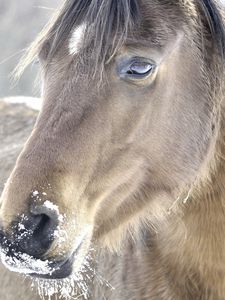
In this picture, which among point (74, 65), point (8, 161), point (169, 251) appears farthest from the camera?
point (8, 161)

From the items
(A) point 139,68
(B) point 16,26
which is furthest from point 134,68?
(B) point 16,26

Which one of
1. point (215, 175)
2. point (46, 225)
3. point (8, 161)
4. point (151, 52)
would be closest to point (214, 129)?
point (215, 175)

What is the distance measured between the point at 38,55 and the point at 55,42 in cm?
17

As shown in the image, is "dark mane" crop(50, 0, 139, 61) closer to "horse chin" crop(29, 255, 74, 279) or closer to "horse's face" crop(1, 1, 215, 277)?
"horse's face" crop(1, 1, 215, 277)

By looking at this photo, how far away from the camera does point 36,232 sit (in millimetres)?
2377

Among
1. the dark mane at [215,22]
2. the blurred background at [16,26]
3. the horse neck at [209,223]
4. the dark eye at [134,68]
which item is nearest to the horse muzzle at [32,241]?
the dark eye at [134,68]

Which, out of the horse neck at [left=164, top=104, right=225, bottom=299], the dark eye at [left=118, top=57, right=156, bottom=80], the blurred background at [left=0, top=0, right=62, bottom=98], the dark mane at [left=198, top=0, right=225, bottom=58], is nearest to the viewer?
the dark eye at [left=118, top=57, right=156, bottom=80]

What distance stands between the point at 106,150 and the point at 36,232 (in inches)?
18.6

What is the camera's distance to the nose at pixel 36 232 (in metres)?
2.35

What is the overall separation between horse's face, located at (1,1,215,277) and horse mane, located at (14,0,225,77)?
0.17 ft

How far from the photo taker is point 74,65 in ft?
8.53

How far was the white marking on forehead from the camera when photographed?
2.63m

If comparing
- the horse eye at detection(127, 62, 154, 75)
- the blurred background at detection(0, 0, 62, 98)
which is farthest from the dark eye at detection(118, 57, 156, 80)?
the blurred background at detection(0, 0, 62, 98)

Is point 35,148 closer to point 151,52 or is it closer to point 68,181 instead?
point 68,181
